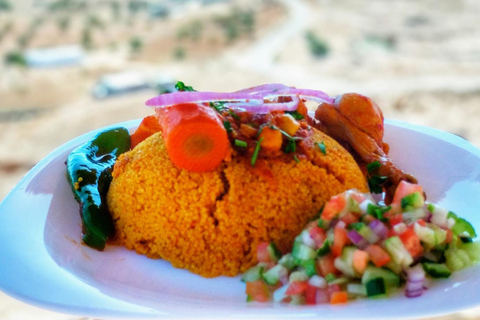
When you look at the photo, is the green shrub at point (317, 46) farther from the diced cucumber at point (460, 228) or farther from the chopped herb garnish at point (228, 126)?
the diced cucumber at point (460, 228)

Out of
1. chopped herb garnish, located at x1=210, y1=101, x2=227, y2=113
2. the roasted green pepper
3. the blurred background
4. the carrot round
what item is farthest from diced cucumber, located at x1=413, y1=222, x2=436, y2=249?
the blurred background

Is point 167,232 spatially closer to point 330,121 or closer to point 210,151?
point 210,151

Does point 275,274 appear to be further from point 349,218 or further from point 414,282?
point 414,282

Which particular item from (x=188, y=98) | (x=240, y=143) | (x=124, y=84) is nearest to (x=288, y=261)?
(x=240, y=143)

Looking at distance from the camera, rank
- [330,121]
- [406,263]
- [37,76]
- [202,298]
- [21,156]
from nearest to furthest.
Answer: [406,263] < [202,298] < [330,121] < [21,156] < [37,76]

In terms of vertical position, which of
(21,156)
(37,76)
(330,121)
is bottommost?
(21,156)

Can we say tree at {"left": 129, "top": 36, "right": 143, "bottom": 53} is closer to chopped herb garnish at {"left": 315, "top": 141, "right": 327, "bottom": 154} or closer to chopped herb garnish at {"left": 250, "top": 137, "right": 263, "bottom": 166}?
chopped herb garnish at {"left": 315, "top": 141, "right": 327, "bottom": 154}

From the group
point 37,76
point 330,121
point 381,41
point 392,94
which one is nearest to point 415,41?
point 381,41
